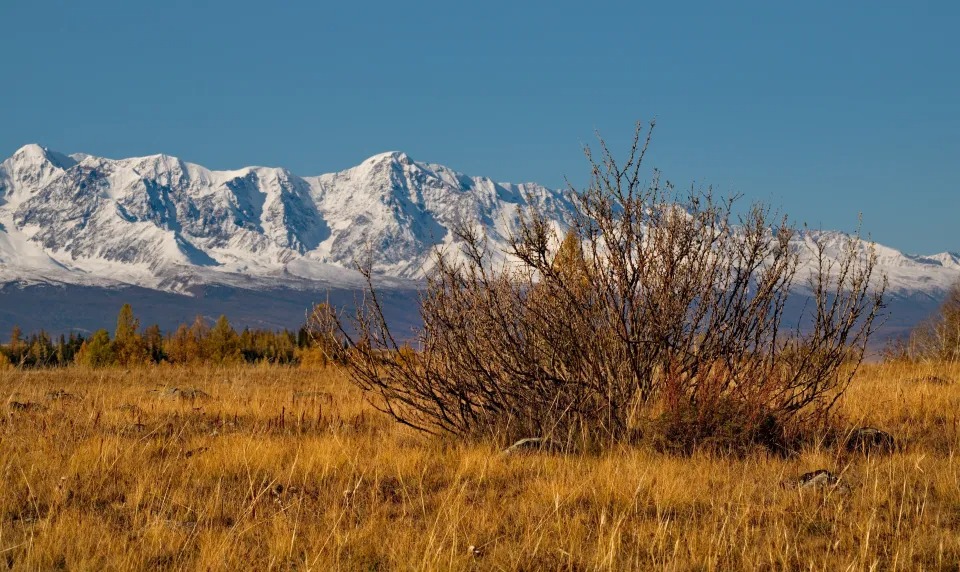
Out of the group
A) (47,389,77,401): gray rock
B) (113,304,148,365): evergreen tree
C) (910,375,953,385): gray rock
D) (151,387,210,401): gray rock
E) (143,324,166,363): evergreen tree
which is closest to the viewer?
(47,389,77,401): gray rock

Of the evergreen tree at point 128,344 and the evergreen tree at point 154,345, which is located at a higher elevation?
the evergreen tree at point 128,344

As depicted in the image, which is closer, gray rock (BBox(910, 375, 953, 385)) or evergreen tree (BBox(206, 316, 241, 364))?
gray rock (BBox(910, 375, 953, 385))

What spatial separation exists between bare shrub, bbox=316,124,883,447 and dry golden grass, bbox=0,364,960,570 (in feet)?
2.48

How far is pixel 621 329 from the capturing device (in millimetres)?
8930

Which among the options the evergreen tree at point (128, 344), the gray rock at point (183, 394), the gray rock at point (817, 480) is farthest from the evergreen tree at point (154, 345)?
the gray rock at point (817, 480)

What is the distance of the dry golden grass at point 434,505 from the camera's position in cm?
508

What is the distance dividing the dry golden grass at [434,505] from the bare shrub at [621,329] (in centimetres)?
76

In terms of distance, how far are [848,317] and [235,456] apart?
261 inches

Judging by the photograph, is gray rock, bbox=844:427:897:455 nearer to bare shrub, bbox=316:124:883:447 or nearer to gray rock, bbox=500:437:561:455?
bare shrub, bbox=316:124:883:447

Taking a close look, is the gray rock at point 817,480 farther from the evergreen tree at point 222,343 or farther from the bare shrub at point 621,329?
the evergreen tree at point 222,343

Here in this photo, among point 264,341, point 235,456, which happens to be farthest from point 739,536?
point 264,341

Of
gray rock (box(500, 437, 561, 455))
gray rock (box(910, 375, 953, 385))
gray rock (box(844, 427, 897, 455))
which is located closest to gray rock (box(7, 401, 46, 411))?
gray rock (box(500, 437, 561, 455))

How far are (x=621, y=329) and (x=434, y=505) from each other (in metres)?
3.31

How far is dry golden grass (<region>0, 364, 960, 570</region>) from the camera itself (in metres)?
5.08
